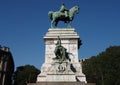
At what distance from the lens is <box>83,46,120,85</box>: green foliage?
4932 cm

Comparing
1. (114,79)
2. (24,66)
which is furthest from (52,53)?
(24,66)

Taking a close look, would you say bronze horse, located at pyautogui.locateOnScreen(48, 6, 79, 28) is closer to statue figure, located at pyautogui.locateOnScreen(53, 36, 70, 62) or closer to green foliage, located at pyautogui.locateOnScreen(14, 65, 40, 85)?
statue figure, located at pyautogui.locateOnScreen(53, 36, 70, 62)

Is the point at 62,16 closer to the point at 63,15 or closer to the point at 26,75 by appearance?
the point at 63,15

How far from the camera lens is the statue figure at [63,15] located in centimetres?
3094

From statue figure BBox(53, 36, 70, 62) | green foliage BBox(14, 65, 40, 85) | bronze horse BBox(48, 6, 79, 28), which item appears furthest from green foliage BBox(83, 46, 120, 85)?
statue figure BBox(53, 36, 70, 62)

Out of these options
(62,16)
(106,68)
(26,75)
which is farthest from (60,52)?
(26,75)

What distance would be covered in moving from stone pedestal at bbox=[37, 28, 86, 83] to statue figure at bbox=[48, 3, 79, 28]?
49.2 inches

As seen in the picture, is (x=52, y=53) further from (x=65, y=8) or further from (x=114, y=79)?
(x=114, y=79)

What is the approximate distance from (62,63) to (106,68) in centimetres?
2669

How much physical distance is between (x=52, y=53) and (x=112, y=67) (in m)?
24.9

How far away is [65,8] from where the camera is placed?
31.4 m

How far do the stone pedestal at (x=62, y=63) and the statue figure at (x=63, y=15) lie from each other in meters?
1.25

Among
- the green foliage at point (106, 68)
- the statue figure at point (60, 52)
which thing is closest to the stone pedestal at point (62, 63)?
the statue figure at point (60, 52)

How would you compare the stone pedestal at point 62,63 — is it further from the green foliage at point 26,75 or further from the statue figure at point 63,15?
the green foliage at point 26,75
